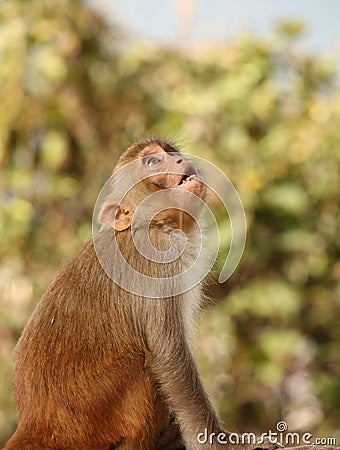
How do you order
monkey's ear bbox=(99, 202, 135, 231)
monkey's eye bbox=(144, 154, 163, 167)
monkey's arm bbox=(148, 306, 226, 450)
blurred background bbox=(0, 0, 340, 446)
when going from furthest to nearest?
blurred background bbox=(0, 0, 340, 446), monkey's eye bbox=(144, 154, 163, 167), monkey's ear bbox=(99, 202, 135, 231), monkey's arm bbox=(148, 306, 226, 450)

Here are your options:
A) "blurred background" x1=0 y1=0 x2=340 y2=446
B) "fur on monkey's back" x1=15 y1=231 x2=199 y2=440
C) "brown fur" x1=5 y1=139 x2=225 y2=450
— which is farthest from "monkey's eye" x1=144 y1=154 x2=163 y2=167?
"blurred background" x1=0 y1=0 x2=340 y2=446

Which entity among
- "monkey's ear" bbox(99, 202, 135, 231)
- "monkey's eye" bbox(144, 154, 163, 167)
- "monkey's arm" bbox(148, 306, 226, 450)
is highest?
"monkey's eye" bbox(144, 154, 163, 167)

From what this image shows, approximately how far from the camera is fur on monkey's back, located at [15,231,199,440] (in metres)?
3.58

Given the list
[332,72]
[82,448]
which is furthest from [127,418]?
[332,72]

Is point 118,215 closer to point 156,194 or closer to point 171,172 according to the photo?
point 156,194

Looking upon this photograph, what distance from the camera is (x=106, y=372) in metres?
3.59

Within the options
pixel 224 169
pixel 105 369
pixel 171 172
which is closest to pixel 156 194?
pixel 171 172

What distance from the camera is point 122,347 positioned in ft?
11.9

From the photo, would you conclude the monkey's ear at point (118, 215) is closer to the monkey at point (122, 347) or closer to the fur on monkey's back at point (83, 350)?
the monkey at point (122, 347)

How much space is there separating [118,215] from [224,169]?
14.3 ft

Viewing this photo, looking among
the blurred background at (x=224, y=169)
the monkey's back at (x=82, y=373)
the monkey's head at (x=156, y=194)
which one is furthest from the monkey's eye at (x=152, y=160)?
the blurred background at (x=224, y=169)

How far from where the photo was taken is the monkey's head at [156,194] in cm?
393

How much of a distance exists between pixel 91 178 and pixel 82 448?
17.8 feet

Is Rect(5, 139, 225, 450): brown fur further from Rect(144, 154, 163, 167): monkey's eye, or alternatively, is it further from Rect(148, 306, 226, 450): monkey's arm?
Rect(144, 154, 163, 167): monkey's eye
